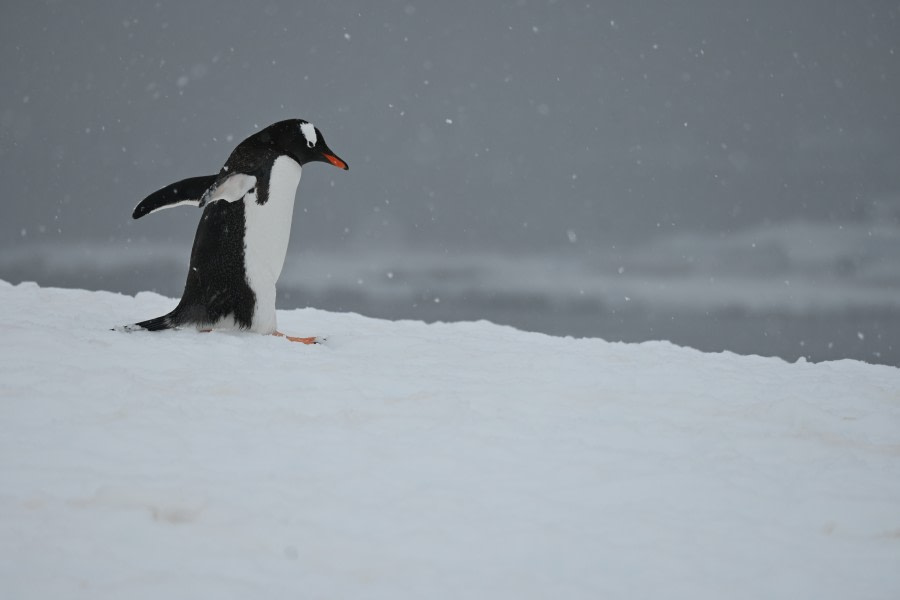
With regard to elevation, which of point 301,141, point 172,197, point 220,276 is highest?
point 301,141


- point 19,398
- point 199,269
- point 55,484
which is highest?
point 199,269

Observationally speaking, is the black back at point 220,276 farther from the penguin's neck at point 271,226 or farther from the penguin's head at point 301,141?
the penguin's head at point 301,141

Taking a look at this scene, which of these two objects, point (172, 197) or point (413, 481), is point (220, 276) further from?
point (413, 481)

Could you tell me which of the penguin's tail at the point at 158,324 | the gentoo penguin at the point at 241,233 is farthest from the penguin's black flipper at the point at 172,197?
the penguin's tail at the point at 158,324

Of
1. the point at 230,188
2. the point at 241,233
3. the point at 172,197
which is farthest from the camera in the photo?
the point at 172,197

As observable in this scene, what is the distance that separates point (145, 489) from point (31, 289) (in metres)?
5.63

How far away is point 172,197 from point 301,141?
961 mm

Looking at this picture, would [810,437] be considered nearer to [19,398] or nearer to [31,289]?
[19,398]

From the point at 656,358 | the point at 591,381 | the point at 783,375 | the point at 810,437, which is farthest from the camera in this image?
the point at 656,358

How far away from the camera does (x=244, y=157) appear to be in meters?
4.74

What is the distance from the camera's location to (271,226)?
4.73 metres

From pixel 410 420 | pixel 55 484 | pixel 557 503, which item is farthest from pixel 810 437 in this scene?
pixel 55 484

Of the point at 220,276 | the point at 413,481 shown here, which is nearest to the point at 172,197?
the point at 220,276

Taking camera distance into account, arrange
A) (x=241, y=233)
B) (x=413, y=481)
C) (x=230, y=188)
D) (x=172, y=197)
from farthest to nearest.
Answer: (x=172, y=197), (x=241, y=233), (x=230, y=188), (x=413, y=481)
